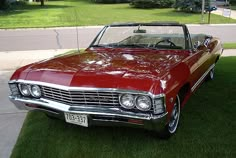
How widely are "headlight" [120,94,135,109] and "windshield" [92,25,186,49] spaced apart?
1601 millimetres

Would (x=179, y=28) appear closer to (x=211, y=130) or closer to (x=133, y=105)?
(x=211, y=130)

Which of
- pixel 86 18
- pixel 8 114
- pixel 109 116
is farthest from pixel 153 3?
pixel 109 116

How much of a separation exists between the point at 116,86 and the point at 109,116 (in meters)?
0.34

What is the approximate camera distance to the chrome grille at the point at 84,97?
3442 mm

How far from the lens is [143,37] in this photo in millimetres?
5066

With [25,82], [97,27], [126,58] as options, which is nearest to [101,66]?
[126,58]

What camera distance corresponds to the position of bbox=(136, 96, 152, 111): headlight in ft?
10.9

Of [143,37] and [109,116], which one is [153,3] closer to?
[143,37]

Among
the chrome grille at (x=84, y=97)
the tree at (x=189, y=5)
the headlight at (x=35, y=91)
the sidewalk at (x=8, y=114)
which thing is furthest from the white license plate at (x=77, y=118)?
the tree at (x=189, y=5)

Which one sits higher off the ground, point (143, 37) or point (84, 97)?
point (143, 37)

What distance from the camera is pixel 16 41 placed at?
1379 cm

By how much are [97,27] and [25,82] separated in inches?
590

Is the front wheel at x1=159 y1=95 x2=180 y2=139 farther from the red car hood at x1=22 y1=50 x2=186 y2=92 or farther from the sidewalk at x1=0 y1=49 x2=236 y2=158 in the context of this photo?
the sidewalk at x1=0 y1=49 x2=236 y2=158

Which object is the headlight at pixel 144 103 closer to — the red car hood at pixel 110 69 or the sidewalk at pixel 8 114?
the red car hood at pixel 110 69
